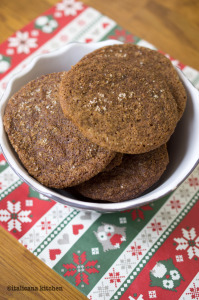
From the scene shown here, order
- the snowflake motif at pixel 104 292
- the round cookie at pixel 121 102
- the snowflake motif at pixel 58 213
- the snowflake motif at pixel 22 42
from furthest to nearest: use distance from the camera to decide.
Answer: the snowflake motif at pixel 22 42 → the snowflake motif at pixel 58 213 → the snowflake motif at pixel 104 292 → the round cookie at pixel 121 102

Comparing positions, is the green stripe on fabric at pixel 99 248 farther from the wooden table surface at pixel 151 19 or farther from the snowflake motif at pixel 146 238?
the wooden table surface at pixel 151 19

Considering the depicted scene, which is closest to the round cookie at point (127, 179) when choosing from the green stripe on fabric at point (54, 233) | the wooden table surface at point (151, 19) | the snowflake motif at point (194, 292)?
the green stripe on fabric at point (54, 233)

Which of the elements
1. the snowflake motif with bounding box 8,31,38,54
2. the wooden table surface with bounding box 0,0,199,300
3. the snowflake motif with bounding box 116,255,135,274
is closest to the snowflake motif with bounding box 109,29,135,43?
the wooden table surface with bounding box 0,0,199,300

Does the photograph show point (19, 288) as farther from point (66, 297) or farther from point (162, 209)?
point (162, 209)

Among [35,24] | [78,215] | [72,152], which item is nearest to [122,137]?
[72,152]

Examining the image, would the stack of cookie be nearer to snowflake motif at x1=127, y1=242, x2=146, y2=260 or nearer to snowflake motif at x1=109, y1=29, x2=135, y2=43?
snowflake motif at x1=127, y1=242, x2=146, y2=260
